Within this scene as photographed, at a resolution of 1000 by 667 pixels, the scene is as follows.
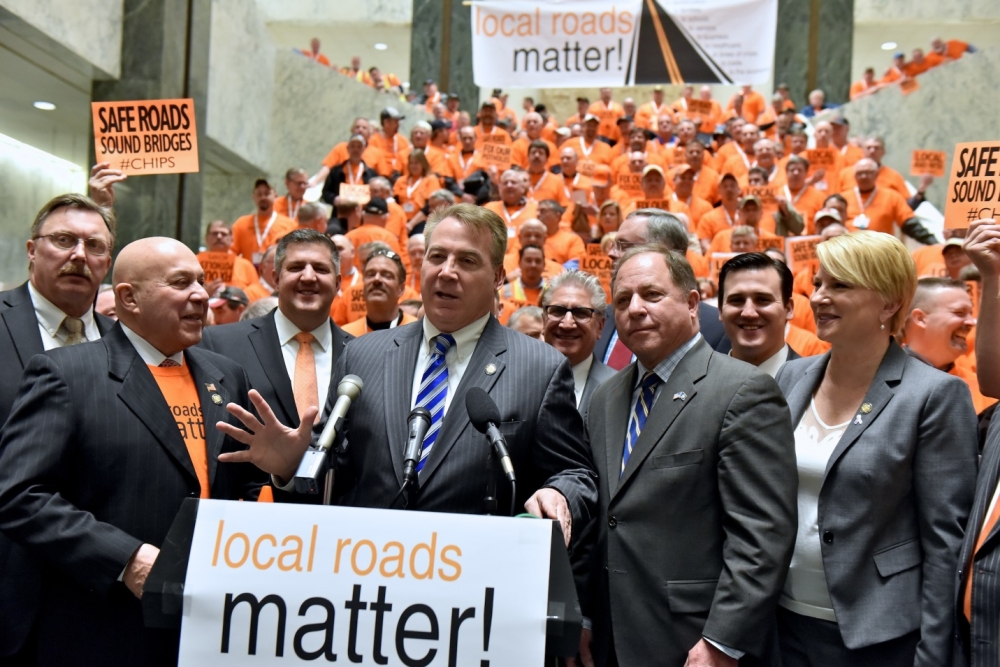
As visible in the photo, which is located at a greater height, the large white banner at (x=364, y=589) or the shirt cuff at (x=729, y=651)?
the large white banner at (x=364, y=589)

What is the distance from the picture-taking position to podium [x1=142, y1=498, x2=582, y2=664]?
6.87 ft

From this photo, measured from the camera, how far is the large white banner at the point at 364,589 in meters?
2.08

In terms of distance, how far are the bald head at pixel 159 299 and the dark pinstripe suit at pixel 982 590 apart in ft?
7.27

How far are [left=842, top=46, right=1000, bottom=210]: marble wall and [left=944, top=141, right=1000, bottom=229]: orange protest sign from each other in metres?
10.4

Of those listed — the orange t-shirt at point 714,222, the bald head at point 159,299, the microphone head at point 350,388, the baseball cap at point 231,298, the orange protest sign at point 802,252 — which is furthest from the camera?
the orange t-shirt at point 714,222

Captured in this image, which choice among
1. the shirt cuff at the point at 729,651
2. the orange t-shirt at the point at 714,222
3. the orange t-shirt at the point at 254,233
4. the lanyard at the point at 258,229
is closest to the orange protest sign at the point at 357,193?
the orange t-shirt at the point at 254,233

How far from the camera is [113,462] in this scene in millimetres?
2713

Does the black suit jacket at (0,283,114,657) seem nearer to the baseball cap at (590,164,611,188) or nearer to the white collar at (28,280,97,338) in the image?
the white collar at (28,280,97,338)

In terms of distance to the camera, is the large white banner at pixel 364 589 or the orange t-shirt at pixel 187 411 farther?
the orange t-shirt at pixel 187 411

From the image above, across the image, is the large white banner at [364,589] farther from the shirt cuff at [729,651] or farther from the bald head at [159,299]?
the bald head at [159,299]

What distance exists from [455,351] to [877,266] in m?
1.22

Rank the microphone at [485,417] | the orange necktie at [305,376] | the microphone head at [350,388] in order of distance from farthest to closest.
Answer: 1. the orange necktie at [305,376]
2. the microphone head at [350,388]
3. the microphone at [485,417]

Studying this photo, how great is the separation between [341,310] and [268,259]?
0.77 meters

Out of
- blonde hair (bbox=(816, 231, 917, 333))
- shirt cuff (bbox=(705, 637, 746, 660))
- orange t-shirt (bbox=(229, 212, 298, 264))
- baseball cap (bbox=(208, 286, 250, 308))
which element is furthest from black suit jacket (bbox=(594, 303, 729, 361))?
orange t-shirt (bbox=(229, 212, 298, 264))
